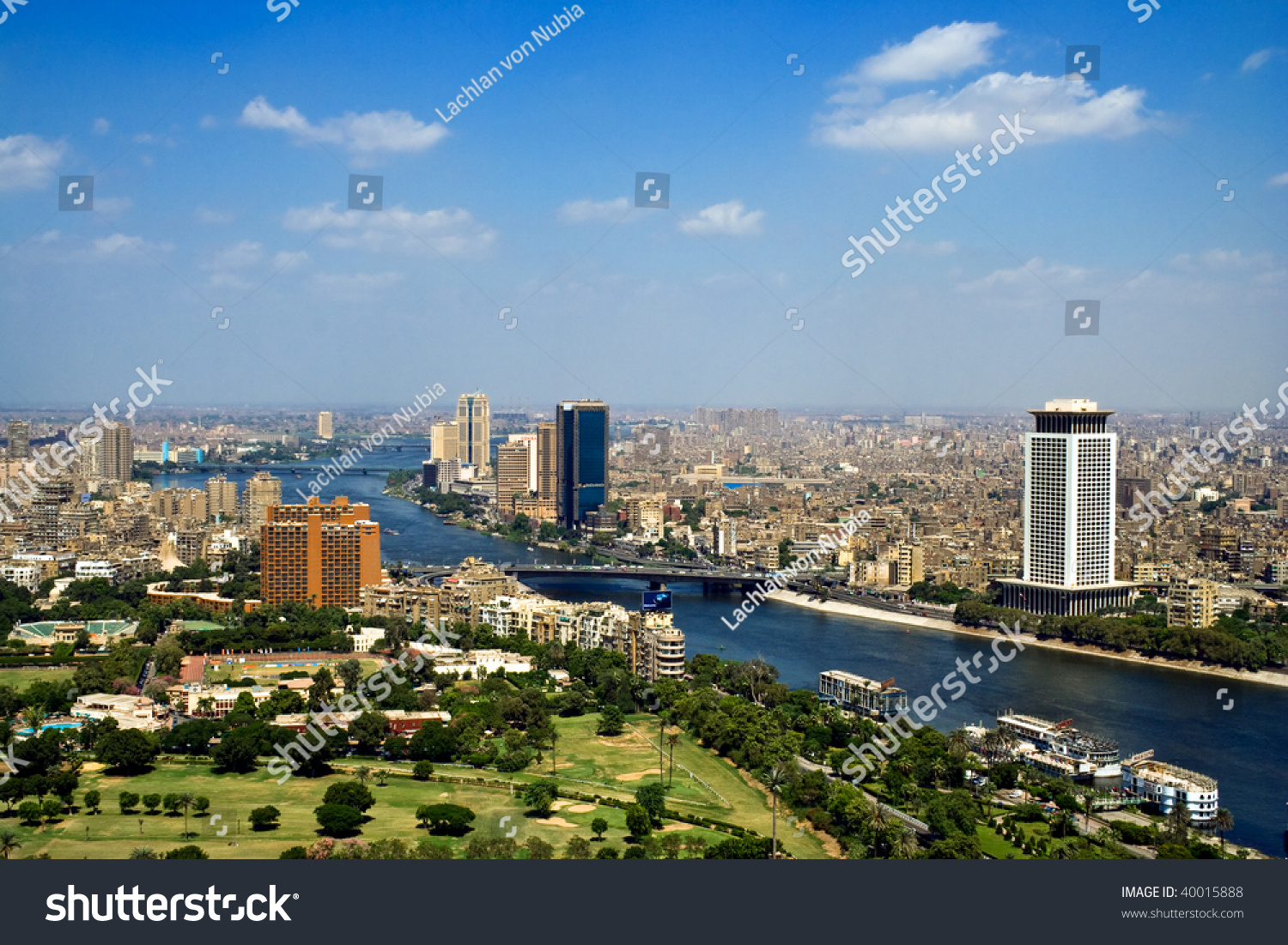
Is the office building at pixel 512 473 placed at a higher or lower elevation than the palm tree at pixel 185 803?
higher

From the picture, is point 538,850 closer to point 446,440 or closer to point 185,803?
point 185,803

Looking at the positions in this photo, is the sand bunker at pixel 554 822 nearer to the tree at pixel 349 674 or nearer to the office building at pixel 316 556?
the tree at pixel 349 674

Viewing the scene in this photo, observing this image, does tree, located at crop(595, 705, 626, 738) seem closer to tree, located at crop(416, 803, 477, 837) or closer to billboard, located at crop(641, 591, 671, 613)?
tree, located at crop(416, 803, 477, 837)

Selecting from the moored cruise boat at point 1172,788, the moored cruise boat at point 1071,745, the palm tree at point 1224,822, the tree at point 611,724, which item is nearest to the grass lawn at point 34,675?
the tree at point 611,724

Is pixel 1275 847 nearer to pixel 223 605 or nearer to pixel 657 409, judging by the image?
pixel 223 605

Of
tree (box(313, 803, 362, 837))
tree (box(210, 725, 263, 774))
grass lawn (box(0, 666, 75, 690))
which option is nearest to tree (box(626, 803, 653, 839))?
tree (box(313, 803, 362, 837))

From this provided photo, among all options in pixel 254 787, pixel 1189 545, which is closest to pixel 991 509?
pixel 1189 545
